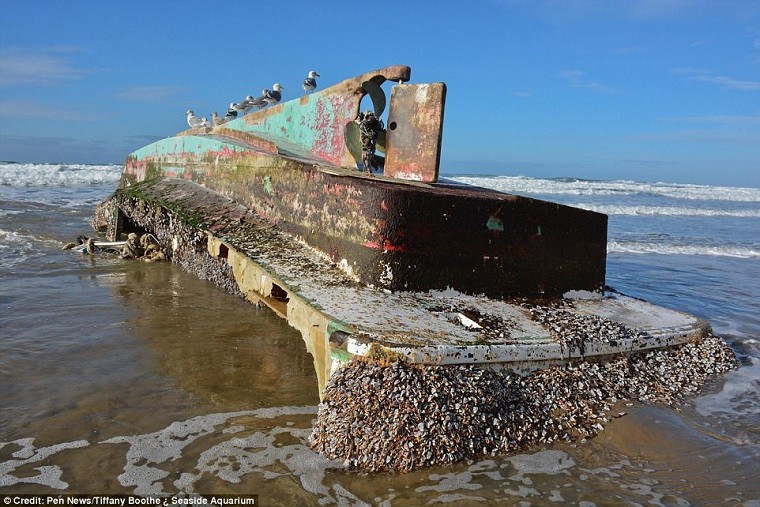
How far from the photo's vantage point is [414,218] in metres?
3.35

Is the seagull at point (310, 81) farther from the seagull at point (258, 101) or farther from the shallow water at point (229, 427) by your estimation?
the shallow water at point (229, 427)

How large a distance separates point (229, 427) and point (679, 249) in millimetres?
9897

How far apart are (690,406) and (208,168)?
14.4ft

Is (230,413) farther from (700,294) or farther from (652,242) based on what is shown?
(652,242)

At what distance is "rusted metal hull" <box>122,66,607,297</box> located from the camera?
3.36 metres

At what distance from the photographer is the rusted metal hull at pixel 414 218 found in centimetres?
336

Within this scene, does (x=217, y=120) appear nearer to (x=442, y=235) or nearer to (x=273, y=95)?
(x=273, y=95)

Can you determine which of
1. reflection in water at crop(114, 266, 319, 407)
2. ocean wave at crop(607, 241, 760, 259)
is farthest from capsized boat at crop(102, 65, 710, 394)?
ocean wave at crop(607, 241, 760, 259)

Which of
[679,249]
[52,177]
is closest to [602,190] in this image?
[679,249]

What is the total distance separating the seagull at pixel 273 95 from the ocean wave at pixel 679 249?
5.67 metres

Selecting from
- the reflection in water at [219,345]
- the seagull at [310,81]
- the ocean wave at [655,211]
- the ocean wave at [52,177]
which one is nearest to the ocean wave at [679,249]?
the seagull at [310,81]

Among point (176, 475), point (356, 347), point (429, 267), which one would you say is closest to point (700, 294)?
point (429, 267)

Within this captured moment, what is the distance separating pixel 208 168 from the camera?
573cm

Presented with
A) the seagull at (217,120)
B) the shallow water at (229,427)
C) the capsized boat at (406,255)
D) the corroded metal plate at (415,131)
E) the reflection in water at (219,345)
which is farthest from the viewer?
the seagull at (217,120)
